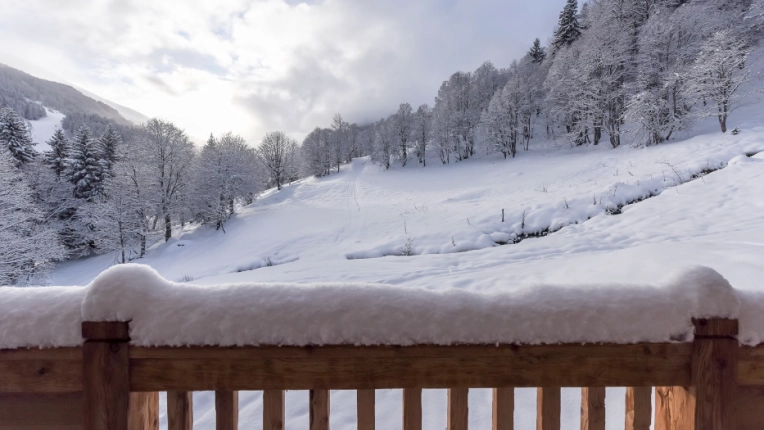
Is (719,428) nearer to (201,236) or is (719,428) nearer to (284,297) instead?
(284,297)

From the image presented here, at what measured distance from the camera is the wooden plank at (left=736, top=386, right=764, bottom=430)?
1.28m

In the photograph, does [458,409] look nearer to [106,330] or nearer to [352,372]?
[352,372]

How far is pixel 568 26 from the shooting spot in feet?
141

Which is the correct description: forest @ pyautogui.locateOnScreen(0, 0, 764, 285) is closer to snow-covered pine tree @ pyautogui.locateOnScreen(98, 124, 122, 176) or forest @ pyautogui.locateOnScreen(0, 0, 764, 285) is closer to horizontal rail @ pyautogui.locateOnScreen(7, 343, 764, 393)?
snow-covered pine tree @ pyautogui.locateOnScreen(98, 124, 122, 176)

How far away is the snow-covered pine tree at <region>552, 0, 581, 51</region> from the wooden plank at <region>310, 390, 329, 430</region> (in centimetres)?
5211

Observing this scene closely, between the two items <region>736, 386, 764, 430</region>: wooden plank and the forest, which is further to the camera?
the forest

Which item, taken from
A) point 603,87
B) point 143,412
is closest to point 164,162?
point 143,412

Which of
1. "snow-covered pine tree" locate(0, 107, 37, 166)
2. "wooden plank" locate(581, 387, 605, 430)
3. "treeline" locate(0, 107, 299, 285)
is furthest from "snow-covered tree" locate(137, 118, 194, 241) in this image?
"wooden plank" locate(581, 387, 605, 430)

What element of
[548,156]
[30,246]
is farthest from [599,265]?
[548,156]

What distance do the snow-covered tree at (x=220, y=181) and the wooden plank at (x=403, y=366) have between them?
2597 centimetres

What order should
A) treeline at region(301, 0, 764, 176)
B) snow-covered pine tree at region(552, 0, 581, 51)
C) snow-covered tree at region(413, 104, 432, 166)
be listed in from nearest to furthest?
treeline at region(301, 0, 764, 176) < snow-covered pine tree at region(552, 0, 581, 51) < snow-covered tree at region(413, 104, 432, 166)

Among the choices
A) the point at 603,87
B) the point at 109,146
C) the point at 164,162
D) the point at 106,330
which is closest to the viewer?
the point at 106,330

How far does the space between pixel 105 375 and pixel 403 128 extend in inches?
1849

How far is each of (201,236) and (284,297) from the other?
1045 inches
